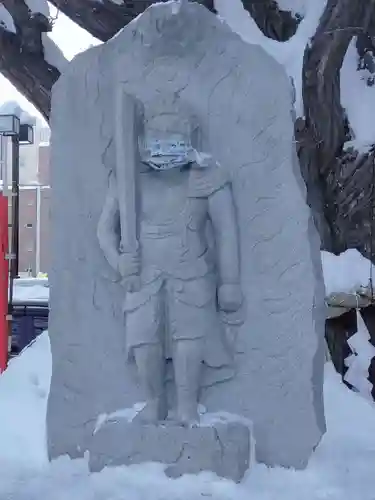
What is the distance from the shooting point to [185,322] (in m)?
2.61

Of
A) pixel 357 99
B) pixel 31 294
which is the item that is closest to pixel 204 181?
pixel 357 99

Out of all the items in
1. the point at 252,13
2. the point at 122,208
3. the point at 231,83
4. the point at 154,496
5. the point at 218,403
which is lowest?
the point at 154,496

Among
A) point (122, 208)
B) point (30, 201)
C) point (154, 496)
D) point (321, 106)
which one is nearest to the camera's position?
point (154, 496)

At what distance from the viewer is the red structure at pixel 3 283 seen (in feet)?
18.4

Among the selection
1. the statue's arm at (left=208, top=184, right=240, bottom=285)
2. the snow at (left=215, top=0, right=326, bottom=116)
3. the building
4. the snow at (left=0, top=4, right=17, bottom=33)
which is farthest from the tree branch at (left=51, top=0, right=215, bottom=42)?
the building

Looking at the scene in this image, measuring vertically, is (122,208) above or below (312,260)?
above

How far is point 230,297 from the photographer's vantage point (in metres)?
2.62

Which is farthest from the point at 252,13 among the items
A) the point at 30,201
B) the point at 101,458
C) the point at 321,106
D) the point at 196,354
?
the point at 30,201

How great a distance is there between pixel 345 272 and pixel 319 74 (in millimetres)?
1341

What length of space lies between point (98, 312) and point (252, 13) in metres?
3.17

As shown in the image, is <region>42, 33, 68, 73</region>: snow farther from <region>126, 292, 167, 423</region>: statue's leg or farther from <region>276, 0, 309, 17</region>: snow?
<region>126, 292, 167, 423</region>: statue's leg

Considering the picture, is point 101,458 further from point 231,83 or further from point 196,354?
point 231,83

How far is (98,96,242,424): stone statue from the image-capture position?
2609 mm

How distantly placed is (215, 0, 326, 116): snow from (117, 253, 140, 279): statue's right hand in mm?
2207
